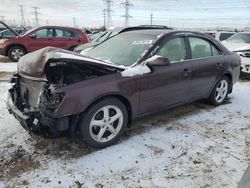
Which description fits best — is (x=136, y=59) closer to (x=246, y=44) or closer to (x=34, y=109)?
(x=34, y=109)

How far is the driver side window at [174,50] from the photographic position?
420 centimetres

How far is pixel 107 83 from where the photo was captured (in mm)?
3422

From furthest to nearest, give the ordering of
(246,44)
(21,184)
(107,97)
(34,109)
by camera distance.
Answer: (246,44) → (107,97) → (34,109) → (21,184)

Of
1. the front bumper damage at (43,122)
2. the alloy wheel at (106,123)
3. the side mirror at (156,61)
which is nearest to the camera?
the front bumper damage at (43,122)

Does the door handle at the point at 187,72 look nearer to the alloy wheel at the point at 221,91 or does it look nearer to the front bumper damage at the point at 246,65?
the alloy wheel at the point at 221,91

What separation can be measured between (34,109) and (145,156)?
1484 millimetres

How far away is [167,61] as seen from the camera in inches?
154

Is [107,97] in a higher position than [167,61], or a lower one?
lower

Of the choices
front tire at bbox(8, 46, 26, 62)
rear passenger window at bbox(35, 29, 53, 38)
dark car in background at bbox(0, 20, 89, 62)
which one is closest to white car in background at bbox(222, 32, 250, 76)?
dark car in background at bbox(0, 20, 89, 62)

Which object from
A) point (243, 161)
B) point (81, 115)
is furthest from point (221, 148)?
point (81, 115)

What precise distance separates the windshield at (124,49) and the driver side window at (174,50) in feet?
0.78

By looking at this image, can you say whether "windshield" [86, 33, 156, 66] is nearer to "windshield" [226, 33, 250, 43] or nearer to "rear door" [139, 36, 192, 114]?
"rear door" [139, 36, 192, 114]

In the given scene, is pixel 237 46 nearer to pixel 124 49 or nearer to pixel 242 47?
pixel 242 47

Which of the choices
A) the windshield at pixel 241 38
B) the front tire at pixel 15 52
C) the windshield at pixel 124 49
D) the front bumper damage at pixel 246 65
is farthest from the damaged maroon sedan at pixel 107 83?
the front tire at pixel 15 52
